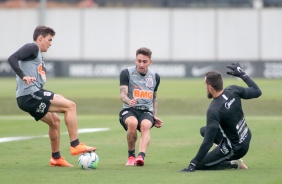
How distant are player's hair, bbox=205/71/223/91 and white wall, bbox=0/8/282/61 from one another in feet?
147

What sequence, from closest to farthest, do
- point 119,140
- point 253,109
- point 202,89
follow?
1. point 119,140
2. point 253,109
3. point 202,89

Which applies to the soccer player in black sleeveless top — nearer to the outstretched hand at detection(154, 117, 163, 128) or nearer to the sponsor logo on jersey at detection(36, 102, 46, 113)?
the outstretched hand at detection(154, 117, 163, 128)

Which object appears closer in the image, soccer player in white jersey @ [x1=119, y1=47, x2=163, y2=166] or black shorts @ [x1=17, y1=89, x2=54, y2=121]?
black shorts @ [x1=17, y1=89, x2=54, y2=121]

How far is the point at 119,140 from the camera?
1914cm

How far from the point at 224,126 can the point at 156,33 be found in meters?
46.0

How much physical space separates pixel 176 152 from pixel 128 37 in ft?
142

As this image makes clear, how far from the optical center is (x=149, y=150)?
667 inches

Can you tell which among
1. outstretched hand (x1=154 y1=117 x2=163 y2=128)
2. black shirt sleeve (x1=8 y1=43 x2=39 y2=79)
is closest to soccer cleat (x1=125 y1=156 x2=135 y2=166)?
outstretched hand (x1=154 y1=117 x2=163 y2=128)

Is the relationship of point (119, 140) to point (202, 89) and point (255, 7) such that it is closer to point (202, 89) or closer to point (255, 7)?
point (202, 89)

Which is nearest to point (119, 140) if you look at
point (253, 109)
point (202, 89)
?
point (253, 109)

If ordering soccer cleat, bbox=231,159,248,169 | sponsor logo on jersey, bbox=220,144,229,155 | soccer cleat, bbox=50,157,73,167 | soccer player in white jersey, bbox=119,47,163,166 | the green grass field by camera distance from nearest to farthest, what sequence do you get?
the green grass field
sponsor logo on jersey, bbox=220,144,229,155
soccer cleat, bbox=231,159,248,169
soccer cleat, bbox=50,157,73,167
soccer player in white jersey, bbox=119,47,163,166

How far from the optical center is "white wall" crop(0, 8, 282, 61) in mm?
57875

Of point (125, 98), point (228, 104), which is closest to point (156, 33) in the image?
point (125, 98)

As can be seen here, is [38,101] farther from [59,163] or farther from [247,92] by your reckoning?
[247,92]
